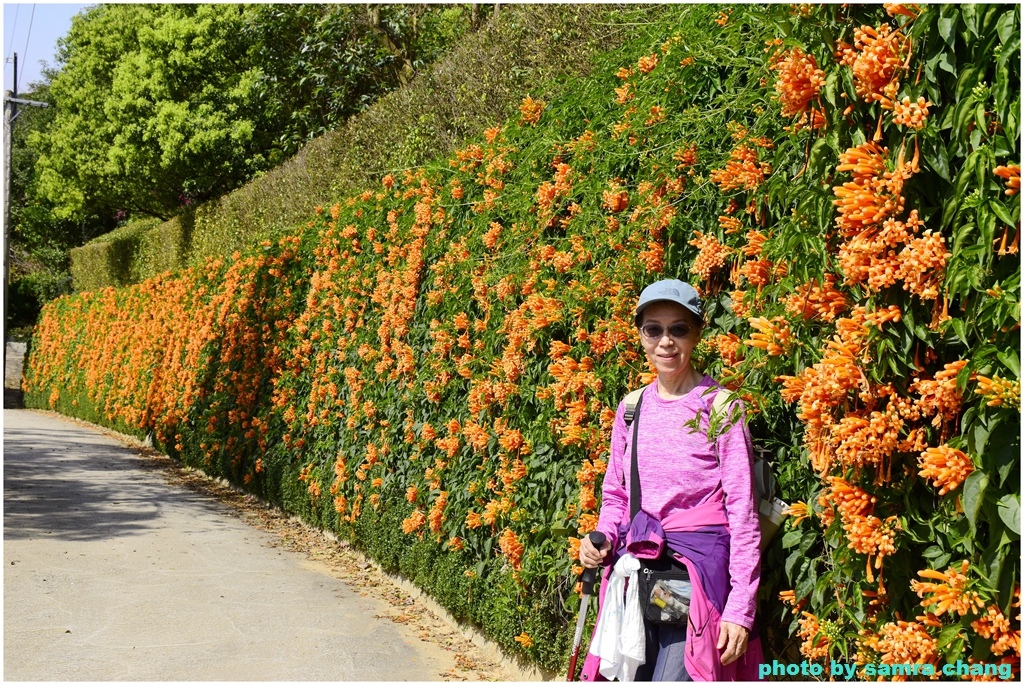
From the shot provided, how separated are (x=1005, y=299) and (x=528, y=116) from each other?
386 cm

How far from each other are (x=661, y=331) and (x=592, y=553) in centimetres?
76

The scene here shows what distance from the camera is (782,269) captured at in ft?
9.61

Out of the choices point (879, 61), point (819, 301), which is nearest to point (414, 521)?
point (819, 301)

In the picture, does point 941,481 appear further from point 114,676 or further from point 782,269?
point 114,676

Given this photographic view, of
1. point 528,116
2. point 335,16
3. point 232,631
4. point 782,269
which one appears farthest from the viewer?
point 335,16

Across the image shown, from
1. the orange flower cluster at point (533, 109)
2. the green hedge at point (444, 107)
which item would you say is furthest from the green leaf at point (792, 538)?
the orange flower cluster at point (533, 109)

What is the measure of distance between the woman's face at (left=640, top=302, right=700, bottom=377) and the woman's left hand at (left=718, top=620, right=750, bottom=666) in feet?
2.60

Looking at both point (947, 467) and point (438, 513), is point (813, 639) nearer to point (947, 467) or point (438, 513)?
point (947, 467)

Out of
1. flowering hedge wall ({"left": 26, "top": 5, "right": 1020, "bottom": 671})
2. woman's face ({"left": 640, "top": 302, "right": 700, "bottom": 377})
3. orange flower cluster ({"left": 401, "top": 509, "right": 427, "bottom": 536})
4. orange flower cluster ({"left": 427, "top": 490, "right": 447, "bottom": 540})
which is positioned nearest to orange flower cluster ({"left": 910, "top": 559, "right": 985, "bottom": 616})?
flowering hedge wall ({"left": 26, "top": 5, "right": 1020, "bottom": 671})

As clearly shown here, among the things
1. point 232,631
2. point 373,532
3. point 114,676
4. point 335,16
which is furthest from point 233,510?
point 335,16

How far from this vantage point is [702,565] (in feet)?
9.68

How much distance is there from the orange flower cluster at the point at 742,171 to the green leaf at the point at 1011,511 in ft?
4.44

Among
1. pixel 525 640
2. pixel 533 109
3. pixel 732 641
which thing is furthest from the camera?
pixel 533 109

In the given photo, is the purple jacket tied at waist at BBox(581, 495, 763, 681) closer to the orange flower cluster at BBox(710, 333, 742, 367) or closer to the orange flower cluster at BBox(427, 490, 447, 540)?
the orange flower cluster at BBox(710, 333, 742, 367)
